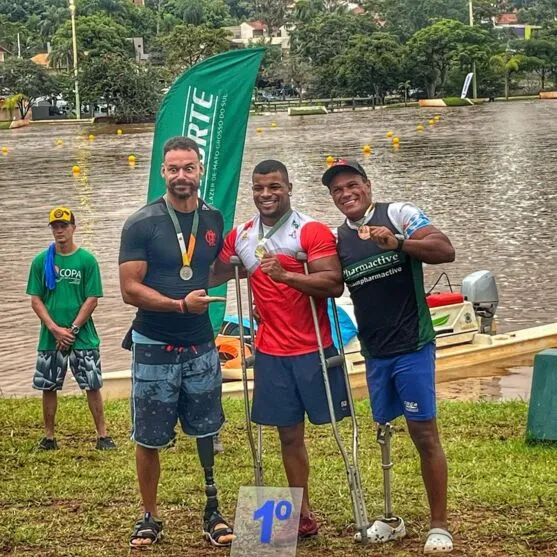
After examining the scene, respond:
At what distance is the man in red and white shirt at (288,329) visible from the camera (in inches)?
213

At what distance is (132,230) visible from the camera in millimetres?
5441

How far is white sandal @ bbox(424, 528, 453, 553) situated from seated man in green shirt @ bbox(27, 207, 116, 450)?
3.18 m

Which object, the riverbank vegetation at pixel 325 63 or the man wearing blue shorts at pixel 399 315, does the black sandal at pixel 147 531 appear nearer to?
the man wearing blue shorts at pixel 399 315

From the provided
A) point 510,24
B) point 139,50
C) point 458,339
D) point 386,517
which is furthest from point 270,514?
point 510,24

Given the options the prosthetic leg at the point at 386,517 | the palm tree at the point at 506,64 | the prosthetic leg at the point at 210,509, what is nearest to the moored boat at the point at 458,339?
the prosthetic leg at the point at 210,509

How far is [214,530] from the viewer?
18.2 ft

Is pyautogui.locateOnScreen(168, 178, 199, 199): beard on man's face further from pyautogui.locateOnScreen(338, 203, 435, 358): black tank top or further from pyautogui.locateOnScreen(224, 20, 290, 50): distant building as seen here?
pyautogui.locateOnScreen(224, 20, 290, 50): distant building

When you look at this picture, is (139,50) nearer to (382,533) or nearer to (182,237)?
(182,237)

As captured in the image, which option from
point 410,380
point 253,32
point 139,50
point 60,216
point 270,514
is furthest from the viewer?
point 253,32

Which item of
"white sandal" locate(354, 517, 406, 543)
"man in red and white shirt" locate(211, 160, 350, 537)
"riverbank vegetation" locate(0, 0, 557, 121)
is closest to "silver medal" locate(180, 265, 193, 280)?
"man in red and white shirt" locate(211, 160, 350, 537)

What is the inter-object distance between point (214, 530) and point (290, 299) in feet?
3.70

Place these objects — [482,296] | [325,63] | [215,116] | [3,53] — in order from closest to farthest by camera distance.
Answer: [215,116]
[482,296]
[325,63]
[3,53]

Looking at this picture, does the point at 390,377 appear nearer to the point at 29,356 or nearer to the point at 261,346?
the point at 261,346

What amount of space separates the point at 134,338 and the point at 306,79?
100410 millimetres
